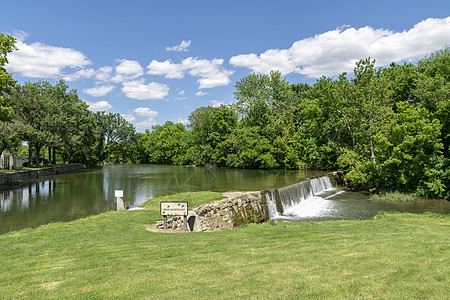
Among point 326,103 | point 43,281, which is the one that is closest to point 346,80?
point 326,103

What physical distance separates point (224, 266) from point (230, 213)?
10.6 meters

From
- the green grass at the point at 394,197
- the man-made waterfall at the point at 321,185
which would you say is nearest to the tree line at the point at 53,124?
the man-made waterfall at the point at 321,185

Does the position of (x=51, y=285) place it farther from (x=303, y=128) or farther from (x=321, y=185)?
(x=303, y=128)

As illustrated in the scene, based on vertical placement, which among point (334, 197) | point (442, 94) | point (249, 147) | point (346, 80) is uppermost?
point (346, 80)

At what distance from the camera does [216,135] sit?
2515 inches

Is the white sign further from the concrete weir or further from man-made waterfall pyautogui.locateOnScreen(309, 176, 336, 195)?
man-made waterfall pyautogui.locateOnScreen(309, 176, 336, 195)

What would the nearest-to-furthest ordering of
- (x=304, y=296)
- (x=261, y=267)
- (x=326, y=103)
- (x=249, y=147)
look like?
(x=304, y=296) < (x=261, y=267) < (x=326, y=103) < (x=249, y=147)

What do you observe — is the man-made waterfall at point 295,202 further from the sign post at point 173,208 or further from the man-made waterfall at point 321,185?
the sign post at point 173,208

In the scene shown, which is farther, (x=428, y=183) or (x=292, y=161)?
(x=292, y=161)

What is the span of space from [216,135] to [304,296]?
59.6 meters

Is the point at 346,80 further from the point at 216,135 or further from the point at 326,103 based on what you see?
the point at 216,135

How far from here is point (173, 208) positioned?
441 inches

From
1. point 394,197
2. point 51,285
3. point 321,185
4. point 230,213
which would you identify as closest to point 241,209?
point 230,213

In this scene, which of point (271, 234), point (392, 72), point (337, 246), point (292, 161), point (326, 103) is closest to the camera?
point (337, 246)
